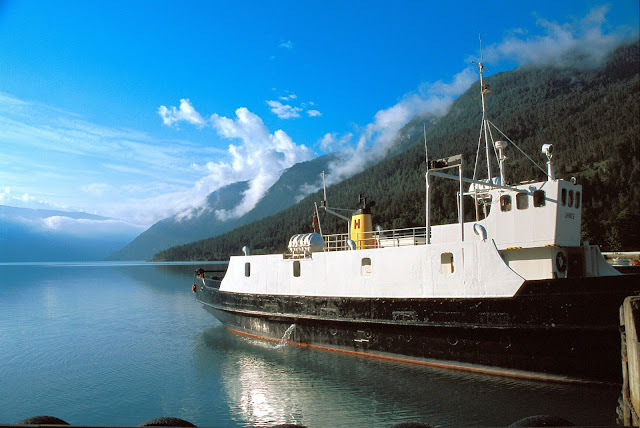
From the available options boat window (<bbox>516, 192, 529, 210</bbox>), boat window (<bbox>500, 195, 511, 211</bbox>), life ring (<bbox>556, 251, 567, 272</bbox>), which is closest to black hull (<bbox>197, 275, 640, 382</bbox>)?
life ring (<bbox>556, 251, 567, 272</bbox>)

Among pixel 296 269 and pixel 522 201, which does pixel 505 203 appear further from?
pixel 296 269

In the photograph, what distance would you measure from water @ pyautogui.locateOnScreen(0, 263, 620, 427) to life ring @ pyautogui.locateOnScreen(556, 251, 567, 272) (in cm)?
339

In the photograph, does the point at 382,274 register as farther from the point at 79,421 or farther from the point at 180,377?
the point at 79,421

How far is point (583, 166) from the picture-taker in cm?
6925

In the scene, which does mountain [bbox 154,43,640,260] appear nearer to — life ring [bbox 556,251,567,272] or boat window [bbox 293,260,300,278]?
boat window [bbox 293,260,300,278]

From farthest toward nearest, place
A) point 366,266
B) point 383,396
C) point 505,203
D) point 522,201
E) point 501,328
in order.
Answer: point 366,266 → point 505,203 → point 522,201 → point 501,328 → point 383,396

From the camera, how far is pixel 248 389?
11.6m

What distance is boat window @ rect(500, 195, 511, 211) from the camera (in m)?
12.5

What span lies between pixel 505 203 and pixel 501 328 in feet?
12.8

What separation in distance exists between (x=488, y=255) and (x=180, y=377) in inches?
383

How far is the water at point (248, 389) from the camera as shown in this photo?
9.38 meters

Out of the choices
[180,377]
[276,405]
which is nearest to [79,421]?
[180,377]

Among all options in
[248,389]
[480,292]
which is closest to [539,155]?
[480,292]

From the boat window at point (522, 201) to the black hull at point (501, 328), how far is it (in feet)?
9.11
